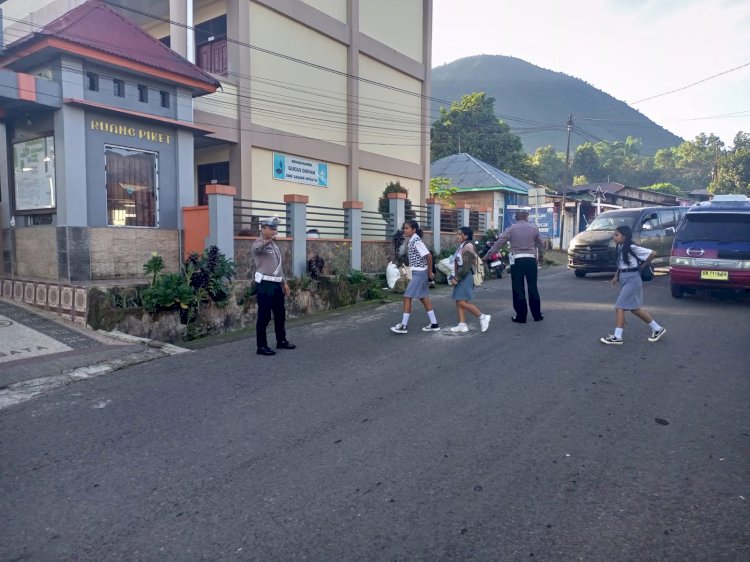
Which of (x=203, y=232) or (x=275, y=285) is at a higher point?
(x=203, y=232)

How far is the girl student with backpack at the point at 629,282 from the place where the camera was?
7457mm

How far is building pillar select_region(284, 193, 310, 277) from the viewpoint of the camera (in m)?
11.9

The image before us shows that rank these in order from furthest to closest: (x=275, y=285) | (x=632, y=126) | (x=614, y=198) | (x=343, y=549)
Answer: (x=632, y=126)
(x=614, y=198)
(x=275, y=285)
(x=343, y=549)

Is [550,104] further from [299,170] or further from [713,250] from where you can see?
[713,250]

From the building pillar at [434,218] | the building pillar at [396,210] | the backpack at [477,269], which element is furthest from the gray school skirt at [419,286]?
the building pillar at [434,218]

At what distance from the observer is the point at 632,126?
151 metres

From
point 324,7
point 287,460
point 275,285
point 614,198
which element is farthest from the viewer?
point 614,198

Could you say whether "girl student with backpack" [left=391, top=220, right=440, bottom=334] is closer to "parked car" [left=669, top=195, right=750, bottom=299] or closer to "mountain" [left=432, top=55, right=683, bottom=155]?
"parked car" [left=669, top=195, right=750, bottom=299]

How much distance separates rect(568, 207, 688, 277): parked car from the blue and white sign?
25.4 feet

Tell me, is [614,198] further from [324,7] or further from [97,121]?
[97,121]

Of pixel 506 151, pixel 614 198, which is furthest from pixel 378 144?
pixel 614 198

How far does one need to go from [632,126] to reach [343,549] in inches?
6679

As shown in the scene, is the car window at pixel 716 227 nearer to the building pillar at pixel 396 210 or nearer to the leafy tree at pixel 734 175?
the building pillar at pixel 396 210

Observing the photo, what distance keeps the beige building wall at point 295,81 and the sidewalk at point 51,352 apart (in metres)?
8.02
